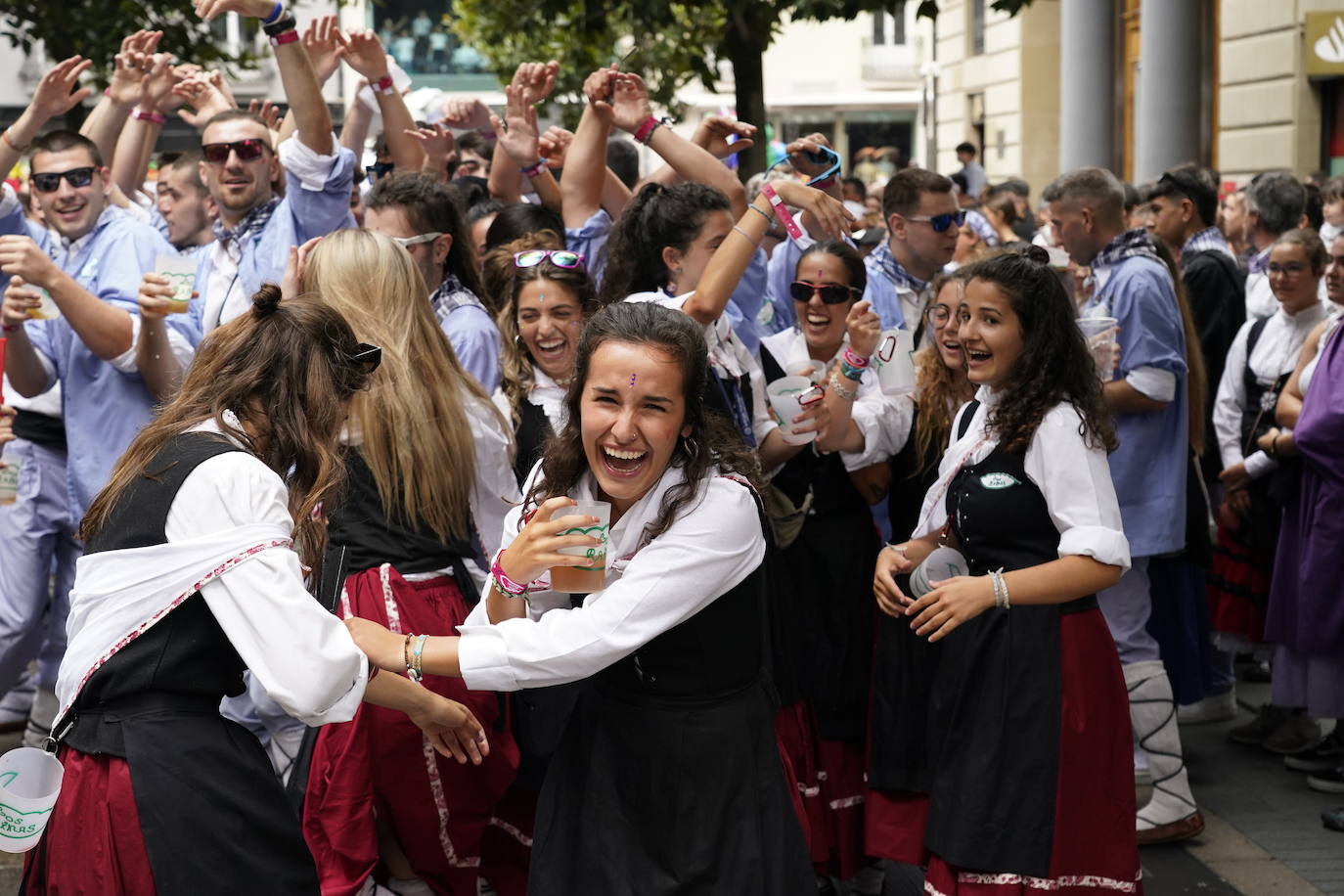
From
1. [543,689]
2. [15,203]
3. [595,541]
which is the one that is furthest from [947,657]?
[15,203]

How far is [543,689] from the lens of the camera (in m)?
4.10

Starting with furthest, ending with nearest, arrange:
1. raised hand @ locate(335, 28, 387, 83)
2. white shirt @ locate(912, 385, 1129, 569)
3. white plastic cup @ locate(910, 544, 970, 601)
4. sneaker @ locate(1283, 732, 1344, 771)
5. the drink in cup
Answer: raised hand @ locate(335, 28, 387, 83) < sneaker @ locate(1283, 732, 1344, 771) < white plastic cup @ locate(910, 544, 970, 601) < white shirt @ locate(912, 385, 1129, 569) < the drink in cup

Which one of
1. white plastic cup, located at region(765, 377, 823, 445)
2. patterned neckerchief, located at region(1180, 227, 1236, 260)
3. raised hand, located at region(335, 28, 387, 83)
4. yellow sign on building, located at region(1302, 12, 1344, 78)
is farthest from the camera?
yellow sign on building, located at region(1302, 12, 1344, 78)

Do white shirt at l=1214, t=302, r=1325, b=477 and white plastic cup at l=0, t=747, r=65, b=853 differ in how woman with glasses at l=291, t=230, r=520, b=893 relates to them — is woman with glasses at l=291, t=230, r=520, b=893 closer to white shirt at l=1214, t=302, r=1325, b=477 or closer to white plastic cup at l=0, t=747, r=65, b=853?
white plastic cup at l=0, t=747, r=65, b=853

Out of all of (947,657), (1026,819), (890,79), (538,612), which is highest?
(890,79)

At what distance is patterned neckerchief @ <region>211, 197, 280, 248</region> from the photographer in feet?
19.8

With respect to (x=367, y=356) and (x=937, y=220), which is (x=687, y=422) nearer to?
(x=367, y=356)

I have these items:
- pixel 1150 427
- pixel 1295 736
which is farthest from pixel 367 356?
pixel 1295 736

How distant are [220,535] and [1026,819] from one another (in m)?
2.27

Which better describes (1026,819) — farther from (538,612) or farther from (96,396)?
(96,396)

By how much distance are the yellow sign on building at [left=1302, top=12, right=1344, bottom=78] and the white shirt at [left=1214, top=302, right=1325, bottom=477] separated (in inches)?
261

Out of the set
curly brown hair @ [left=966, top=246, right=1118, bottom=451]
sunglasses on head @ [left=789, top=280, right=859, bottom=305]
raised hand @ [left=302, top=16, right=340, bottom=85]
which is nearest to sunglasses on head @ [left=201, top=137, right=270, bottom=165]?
raised hand @ [left=302, top=16, right=340, bottom=85]

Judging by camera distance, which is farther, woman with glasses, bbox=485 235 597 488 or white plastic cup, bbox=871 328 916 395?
woman with glasses, bbox=485 235 597 488

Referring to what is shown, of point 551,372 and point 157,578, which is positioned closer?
point 157,578
